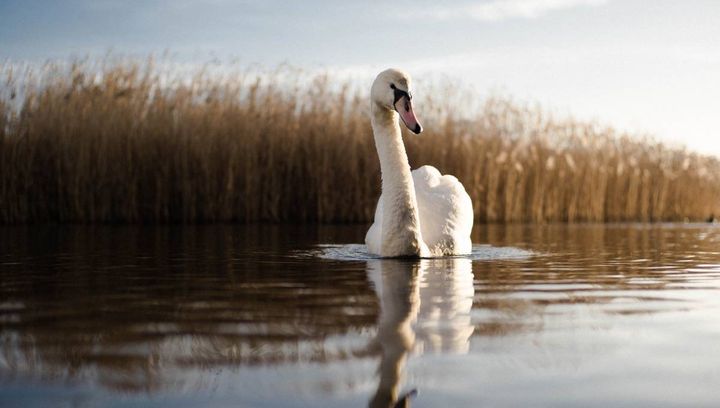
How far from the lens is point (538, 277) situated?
5820mm

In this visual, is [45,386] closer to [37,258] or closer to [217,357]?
[217,357]

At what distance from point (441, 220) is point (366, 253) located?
72cm

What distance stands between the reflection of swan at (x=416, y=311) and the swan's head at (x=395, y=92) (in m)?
1.07

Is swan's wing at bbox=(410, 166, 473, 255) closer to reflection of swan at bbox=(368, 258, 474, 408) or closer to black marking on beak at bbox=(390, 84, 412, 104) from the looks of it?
reflection of swan at bbox=(368, 258, 474, 408)

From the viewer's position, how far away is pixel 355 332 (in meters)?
3.38

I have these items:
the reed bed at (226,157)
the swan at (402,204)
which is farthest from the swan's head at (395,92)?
the reed bed at (226,157)

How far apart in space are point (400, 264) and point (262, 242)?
10.2 ft

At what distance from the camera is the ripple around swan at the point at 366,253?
23.7 feet

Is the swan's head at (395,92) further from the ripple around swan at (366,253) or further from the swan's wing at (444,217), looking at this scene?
the ripple around swan at (366,253)

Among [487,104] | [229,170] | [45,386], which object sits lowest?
[45,386]

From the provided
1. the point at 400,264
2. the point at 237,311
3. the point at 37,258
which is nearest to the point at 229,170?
the point at 37,258

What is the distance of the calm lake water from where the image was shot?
2.45 meters

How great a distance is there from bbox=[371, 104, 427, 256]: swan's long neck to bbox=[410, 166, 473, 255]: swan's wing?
31cm

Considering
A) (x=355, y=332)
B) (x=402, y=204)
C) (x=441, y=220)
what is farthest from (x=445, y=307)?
(x=441, y=220)
